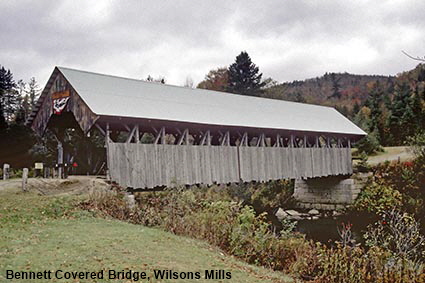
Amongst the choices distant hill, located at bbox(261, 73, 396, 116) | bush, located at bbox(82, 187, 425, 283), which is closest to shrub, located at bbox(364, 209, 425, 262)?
bush, located at bbox(82, 187, 425, 283)

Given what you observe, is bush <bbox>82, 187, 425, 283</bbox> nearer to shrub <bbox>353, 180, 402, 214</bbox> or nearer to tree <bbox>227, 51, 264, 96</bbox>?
shrub <bbox>353, 180, 402, 214</bbox>

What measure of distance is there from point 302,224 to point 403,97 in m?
28.1

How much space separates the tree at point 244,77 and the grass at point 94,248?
43.2m

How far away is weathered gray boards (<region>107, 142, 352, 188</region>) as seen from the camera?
15.9 metres

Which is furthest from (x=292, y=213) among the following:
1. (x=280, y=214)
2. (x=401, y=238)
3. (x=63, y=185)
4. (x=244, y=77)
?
(x=244, y=77)

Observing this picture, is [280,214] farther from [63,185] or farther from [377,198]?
[63,185]

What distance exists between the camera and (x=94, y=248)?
340 inches

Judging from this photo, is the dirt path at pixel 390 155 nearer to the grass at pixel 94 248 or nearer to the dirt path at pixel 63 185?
the dirt path at pixel 63 185

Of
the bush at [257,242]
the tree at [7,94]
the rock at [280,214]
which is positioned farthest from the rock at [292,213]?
the tree at [7,94]

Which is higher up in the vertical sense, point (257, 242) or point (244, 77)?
point (244, 77)

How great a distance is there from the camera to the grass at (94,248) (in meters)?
7.62

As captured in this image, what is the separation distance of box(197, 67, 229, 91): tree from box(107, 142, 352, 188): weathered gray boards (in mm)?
33839

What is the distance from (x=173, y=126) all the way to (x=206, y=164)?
2436mm

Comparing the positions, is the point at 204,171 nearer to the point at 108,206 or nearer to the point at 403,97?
the point at 108,206
